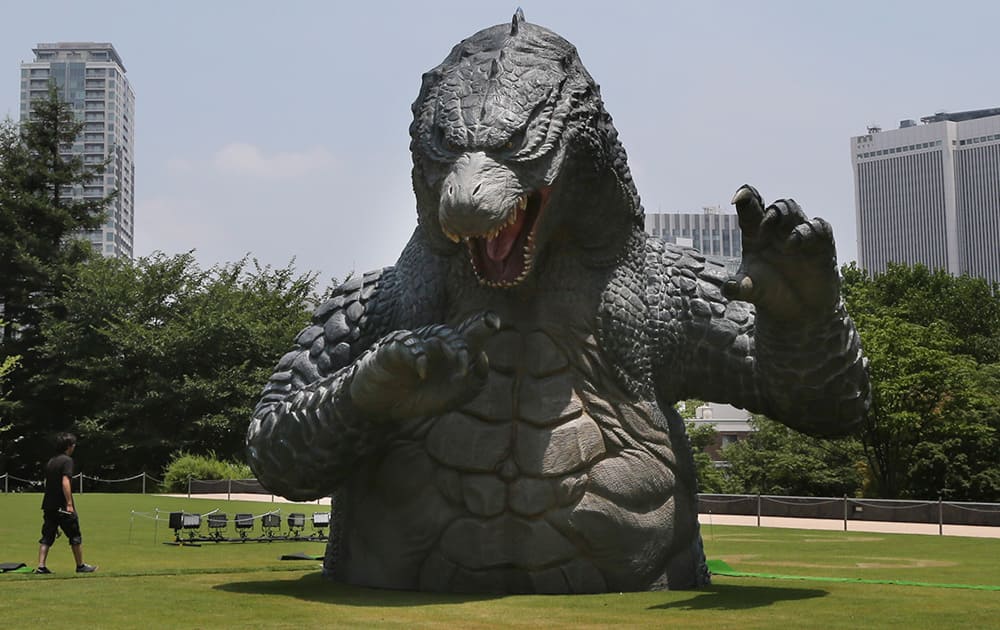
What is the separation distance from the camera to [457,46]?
6.64 metres

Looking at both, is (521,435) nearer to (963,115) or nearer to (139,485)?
(139,485)

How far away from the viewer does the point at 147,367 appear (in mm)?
32625

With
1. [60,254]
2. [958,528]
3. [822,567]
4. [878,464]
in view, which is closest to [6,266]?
[60,254]

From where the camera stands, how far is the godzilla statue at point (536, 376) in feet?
19.9

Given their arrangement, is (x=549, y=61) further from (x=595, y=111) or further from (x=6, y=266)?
(x=6, y=266)

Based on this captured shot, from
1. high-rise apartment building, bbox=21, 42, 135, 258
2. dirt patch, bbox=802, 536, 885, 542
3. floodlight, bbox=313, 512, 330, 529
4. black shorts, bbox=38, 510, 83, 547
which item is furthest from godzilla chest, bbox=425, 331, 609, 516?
high-rise apartment building, bbox=21, 42, 135, 258

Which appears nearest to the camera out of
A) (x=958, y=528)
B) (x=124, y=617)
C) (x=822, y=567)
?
(x=124, y=617)

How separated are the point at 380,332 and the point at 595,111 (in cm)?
167

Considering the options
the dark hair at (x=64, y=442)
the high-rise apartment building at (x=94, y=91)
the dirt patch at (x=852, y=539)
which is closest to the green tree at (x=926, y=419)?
the dirt patch at (x=852, y=539)

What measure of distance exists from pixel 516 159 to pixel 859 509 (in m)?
17.5

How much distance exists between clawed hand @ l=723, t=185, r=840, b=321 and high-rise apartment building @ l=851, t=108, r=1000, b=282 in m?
127

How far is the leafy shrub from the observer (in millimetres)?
28375

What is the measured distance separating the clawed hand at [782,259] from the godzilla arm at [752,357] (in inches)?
11.1

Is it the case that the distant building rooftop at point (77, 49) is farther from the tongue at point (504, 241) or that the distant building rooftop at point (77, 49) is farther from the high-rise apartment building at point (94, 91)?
the tongue at point (504, 241)
